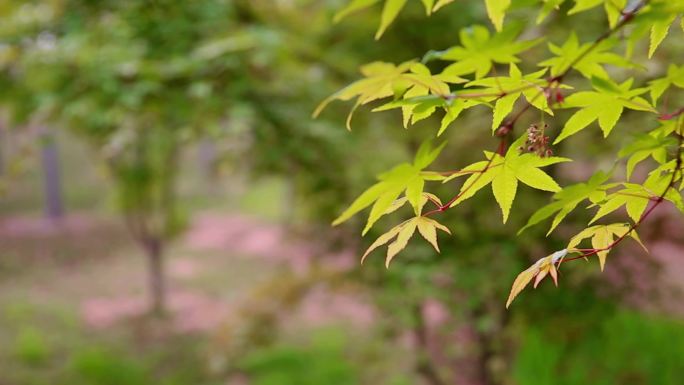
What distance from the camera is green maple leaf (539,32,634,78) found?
71 cm

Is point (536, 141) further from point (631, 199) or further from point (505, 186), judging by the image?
point (631, 199)

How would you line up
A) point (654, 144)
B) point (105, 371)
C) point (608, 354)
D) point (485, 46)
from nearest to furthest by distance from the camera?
point (485, 46) < point (654, 144) < point (608, 354) < point (105, 371)

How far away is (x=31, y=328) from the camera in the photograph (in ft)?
27.8

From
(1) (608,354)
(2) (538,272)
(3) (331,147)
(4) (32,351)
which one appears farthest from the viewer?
(4) (32,351)

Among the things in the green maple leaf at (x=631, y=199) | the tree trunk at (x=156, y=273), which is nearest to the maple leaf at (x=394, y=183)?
the green maple leaf at (x=631, y=199)

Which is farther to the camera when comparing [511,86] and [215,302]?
[215,302]

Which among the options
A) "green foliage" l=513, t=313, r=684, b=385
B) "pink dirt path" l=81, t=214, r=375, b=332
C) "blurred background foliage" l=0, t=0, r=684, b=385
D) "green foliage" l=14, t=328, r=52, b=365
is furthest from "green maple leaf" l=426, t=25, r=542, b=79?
"green foliage" l=14, t=328, r=52, b=365

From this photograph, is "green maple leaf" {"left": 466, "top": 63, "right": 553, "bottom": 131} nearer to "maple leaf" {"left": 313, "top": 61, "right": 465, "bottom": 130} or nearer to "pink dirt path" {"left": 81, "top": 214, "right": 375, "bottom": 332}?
"maple leaf" {"left": 313, "top": 61, "right": 465, "bottom": 130}

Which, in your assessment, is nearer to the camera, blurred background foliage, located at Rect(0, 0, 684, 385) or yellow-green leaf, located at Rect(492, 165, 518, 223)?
yellow-green leaf, located at Rect(492, 165, 518, 223)

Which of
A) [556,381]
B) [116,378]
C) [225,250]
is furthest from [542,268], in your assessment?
[225,250]

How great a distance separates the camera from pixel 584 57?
75cm

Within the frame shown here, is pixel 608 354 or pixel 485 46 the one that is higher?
pixel 485 46

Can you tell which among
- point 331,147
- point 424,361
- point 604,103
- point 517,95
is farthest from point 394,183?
point 424,361

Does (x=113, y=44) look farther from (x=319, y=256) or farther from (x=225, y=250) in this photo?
(x=225, y=250)
